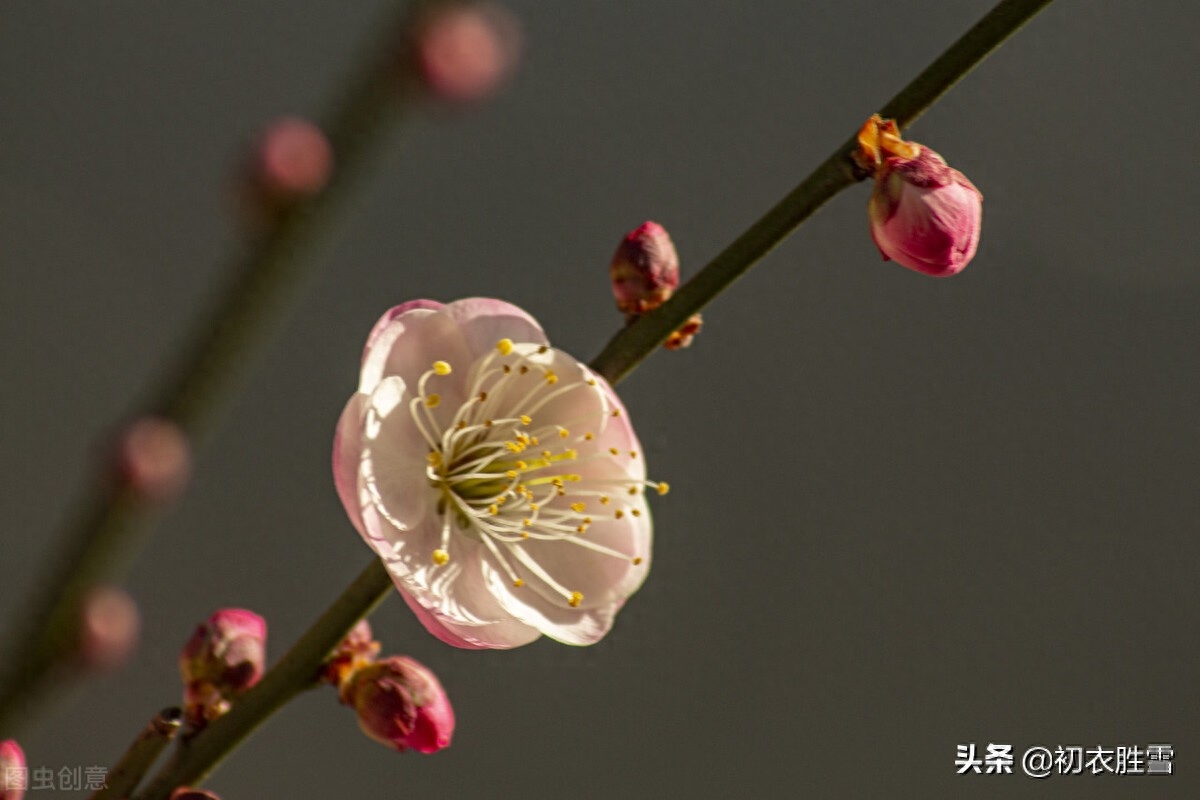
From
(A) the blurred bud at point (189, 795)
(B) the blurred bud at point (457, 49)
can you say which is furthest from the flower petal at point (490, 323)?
(B) the blurred bud at point (457, 49)

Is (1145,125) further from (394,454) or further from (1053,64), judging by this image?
(394,454)

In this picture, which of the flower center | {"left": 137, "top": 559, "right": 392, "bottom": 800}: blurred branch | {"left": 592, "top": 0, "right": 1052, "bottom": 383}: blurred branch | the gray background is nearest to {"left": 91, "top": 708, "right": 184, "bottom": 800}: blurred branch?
{"left": 137, "top": 559, "right": 392, "bottom": 800}: blurred branch

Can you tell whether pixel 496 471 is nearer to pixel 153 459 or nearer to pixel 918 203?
pixel 918 203

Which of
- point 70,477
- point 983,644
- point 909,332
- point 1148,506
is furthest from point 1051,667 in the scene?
point 70,477

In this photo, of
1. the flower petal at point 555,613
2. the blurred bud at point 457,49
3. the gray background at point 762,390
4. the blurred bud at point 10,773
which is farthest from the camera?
the gray background at point 762,390

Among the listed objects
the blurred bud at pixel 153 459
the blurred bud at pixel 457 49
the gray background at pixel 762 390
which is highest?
the gray background at pixel 762 390

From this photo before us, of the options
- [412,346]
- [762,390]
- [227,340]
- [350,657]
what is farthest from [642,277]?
[762,390]

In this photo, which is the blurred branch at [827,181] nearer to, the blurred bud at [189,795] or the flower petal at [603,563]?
the flower petal at [603,563]
